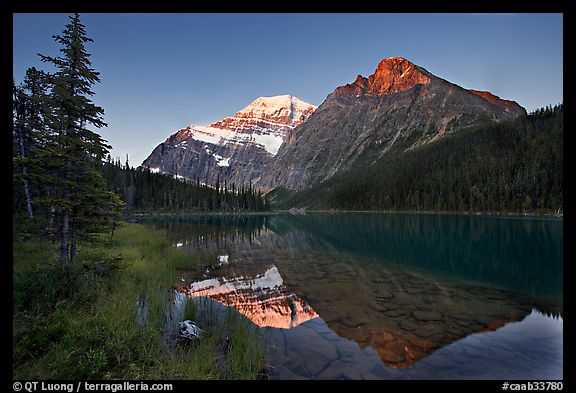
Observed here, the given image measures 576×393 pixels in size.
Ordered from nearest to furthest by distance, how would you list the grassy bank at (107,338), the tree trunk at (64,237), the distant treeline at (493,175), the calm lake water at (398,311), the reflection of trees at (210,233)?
the grassy bank at (107,338), the calm lake water at (398,311), the tree trunk at (64,237), the reflection of trees at (210,233), the distant treeline at (493,175)

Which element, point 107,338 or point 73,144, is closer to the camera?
point 107,338

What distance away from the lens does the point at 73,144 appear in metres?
A: 15.3

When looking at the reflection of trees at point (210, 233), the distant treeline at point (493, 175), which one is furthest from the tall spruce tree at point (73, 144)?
the distant treeline at point (493, 175)

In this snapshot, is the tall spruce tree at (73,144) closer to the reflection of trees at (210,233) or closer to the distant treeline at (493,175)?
the reflection of trees at (210,233)

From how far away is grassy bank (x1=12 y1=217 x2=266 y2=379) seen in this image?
6980 mm

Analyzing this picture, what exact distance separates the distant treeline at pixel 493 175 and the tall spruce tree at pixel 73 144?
145752 mm

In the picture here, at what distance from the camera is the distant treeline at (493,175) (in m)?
125

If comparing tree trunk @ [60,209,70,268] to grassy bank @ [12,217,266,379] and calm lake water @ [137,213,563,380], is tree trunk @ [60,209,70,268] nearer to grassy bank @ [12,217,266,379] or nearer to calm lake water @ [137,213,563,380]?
grassy bank @ [12,217,266,379]

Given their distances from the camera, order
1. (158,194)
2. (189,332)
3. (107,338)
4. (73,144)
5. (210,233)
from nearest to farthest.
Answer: (107,338), (189,332), (73,144), (210,233), (158,194)

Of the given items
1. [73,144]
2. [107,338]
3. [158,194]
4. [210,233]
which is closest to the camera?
[107,338]

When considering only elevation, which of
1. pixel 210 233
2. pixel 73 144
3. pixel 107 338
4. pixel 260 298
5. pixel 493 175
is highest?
pixel 493 175

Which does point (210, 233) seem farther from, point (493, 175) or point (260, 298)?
point (493, 175)

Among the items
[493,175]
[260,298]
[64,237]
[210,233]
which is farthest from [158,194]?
[493,175]

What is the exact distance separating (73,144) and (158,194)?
497 feet
